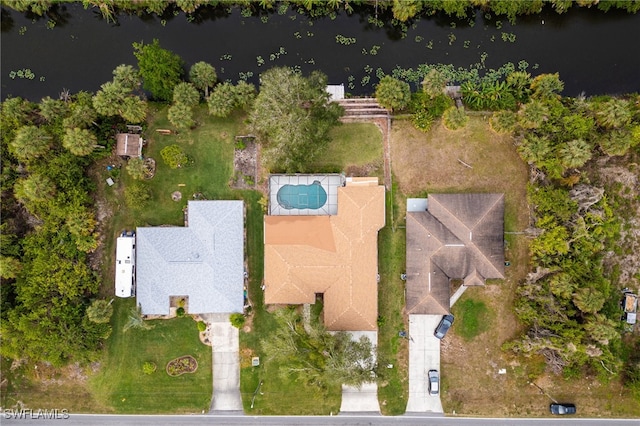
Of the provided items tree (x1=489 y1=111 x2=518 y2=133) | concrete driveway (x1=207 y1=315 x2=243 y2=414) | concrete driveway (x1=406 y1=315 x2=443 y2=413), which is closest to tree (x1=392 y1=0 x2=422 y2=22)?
tree (x1=489 y1=111 x2=518 y2=133)

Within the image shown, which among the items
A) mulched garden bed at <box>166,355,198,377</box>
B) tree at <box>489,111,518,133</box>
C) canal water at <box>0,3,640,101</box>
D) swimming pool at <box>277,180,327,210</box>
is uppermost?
canal water at <box>0,3,640,101</box>

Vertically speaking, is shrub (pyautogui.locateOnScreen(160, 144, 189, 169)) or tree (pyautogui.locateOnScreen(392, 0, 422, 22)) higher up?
tree (pyautogui.locateOnScreen(392, 0, 422, 22))

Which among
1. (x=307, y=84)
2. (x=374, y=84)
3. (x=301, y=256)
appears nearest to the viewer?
(x=307, y=84)

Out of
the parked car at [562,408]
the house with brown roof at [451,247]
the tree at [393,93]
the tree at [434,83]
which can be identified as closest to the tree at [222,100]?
the tree at [393,93]

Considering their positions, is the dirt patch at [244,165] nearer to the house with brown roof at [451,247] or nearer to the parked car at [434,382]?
the house with brown roof at [451,247]

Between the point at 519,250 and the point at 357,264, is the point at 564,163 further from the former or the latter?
the point at 357,264

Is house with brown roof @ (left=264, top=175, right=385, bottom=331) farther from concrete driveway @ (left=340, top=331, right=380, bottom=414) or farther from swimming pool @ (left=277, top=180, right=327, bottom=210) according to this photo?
concrete driveway @ (left=340, top=331, right=380, bottom=414)

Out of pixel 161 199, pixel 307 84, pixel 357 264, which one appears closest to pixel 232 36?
pixel 307 84

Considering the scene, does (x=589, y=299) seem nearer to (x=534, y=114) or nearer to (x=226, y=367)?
(x=534, y=114)
